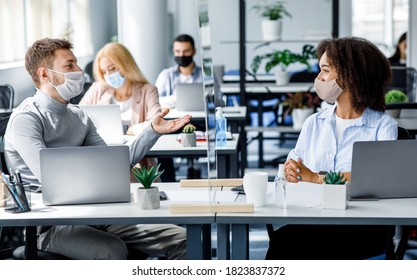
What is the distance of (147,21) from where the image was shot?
7.64 meters

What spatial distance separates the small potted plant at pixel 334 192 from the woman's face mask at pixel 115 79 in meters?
2.39

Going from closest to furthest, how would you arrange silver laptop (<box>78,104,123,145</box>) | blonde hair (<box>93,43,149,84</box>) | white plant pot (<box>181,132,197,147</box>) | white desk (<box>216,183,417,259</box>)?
white desk (<box>216,183,417,259</box>), silver laptop (<box>78,104,123,145</box>), white plant pot (<box>181,132,197,147</box>), blonde hair (<box>93,43,149,84</box>)

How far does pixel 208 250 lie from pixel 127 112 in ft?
6.77

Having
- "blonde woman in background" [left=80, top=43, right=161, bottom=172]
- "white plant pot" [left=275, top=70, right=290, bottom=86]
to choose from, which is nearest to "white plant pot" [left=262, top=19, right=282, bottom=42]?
"white plant pot" [left=275, top=70, right=290, bottom=86]

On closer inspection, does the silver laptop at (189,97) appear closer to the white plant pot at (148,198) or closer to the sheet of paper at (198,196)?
the sheet of paper at (198,196)

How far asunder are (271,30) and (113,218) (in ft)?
15.3

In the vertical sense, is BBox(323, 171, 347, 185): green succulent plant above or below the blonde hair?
below

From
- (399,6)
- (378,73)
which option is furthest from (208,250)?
(399,6)

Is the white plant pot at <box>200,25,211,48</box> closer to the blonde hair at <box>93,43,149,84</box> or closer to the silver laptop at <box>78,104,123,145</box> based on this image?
the silver laptop at <box>78,104,123,145</box>

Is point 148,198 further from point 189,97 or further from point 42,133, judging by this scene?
point 189,97

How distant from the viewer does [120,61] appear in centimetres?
445

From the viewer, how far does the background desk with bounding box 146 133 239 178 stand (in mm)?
3709

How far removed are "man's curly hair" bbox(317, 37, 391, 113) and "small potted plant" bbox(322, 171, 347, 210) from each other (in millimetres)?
555
